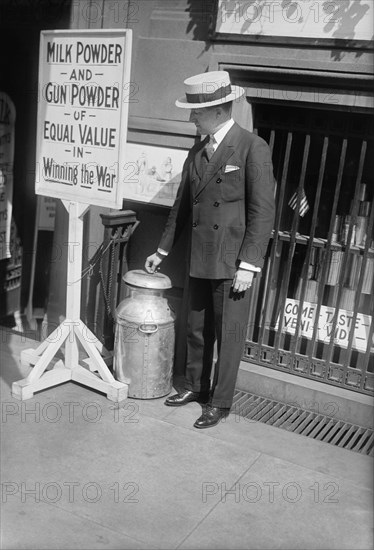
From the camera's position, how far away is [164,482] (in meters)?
3.95

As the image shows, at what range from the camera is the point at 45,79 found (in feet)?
15.8

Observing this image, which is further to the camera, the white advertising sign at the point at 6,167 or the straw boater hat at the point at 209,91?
the white advertising sign at the point at 6,167

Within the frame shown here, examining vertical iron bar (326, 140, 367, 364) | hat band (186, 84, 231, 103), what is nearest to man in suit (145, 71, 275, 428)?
hat band (186, 84, 231, 103)

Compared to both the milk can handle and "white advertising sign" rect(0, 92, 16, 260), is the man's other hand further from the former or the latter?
"white advertising sign" rect(0, 92, 16, 260)

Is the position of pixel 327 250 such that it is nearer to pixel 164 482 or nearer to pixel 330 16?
pixel 330 16

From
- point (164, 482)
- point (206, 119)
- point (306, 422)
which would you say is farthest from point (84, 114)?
point (306, 422)

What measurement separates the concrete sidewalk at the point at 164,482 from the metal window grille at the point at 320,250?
71cm

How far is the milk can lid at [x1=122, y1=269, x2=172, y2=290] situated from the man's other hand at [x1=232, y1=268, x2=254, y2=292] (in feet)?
1.99

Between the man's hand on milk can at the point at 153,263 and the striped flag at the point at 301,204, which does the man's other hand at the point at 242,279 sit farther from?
the striped flag at the point at 301,204

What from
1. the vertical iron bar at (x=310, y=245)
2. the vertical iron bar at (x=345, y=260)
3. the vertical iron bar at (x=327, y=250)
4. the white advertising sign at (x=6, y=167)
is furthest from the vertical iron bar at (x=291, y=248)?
the white advertising sign at (x=6, y=167)

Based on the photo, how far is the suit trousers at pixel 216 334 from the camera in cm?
465

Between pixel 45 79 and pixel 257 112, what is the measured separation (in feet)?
5.11

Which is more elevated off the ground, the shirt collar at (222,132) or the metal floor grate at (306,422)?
the shirt collar at (222,132)

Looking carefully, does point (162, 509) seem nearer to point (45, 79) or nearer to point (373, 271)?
point (373, 271)
